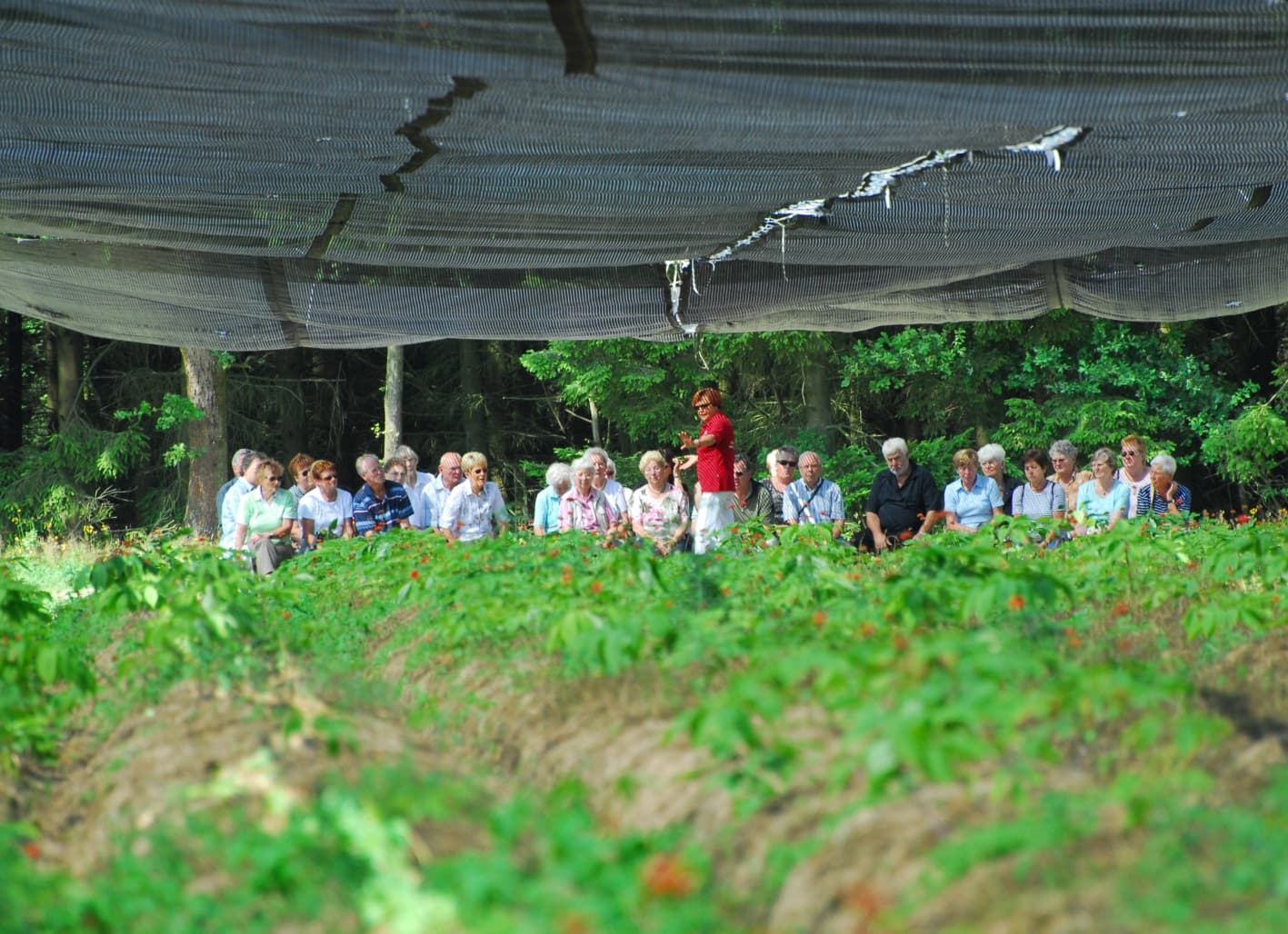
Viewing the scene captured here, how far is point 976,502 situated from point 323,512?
4.59 meters

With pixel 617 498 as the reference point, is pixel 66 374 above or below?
above

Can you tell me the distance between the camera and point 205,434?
21359mm

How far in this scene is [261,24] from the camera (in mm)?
4789

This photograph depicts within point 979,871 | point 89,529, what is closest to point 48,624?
point 979,871

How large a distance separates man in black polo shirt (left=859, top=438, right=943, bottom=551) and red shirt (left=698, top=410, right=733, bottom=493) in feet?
4.03

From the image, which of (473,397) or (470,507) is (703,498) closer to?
(470,507)

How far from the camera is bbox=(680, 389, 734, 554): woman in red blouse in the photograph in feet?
32.6

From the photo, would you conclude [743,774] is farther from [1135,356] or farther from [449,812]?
[1135,356]

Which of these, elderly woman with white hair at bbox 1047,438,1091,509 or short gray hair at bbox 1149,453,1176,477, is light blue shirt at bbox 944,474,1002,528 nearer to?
elderly woman with white hair at bbox 1047,438,1091,509

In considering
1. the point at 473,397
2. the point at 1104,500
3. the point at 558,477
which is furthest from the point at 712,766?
the point at 473,397

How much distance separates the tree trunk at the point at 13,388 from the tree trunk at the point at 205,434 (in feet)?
17.7

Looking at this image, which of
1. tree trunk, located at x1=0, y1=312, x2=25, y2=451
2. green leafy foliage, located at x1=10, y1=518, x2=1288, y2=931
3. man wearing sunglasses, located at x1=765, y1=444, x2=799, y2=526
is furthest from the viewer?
tree trunk, located at x1=0, y1=312, x2=25, y2=451

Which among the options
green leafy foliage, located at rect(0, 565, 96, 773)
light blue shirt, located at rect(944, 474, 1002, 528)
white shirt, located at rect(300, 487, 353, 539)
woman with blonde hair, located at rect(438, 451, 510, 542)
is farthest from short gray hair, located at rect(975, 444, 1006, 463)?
green leafy foliage, located at rect(0, 565, 96, 773)

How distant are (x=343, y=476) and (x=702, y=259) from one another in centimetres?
1902
